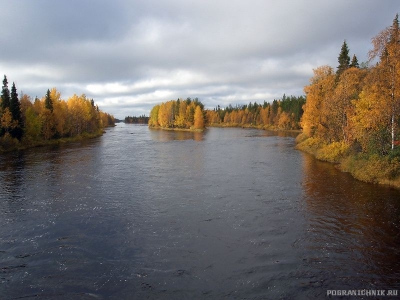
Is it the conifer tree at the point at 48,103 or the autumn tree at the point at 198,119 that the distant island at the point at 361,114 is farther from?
the autumn tree at the point at 198,119

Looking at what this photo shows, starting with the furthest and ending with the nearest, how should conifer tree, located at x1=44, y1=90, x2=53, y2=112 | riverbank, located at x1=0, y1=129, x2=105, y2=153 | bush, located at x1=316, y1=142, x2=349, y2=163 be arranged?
conifer tree, located at x1=44, y1=90, x2=53, y2=112 < riverbank, located at x1=0, y1=129, x2=105, y2=153 < bush, located at x1=316, y1=142, x2=349, y2=163

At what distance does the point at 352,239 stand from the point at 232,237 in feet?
20.8

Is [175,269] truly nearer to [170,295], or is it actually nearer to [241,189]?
[170,295]

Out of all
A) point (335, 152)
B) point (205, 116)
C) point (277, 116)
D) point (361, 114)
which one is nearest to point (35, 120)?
point (335, 152)

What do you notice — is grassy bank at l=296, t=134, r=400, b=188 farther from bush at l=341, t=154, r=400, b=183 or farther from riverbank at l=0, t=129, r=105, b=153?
riverbank at l=0, t=129, r=105, b=153

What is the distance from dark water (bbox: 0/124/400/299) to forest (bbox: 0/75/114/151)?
31348mm

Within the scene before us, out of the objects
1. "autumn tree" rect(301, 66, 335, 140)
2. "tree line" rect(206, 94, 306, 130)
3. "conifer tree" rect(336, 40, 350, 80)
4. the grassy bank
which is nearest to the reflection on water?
the grassy bank

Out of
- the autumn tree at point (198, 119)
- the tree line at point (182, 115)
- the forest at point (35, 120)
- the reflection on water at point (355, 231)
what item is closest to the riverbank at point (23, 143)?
the forest at point (35, 120)

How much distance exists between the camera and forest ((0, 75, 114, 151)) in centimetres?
5531

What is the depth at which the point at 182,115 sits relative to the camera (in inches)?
5856

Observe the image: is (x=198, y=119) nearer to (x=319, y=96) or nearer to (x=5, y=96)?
(x=5, y=96)

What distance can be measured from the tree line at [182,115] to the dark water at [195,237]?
11065 cm

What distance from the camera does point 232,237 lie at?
628 inches

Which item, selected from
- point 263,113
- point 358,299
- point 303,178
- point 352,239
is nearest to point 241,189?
point 303,178
